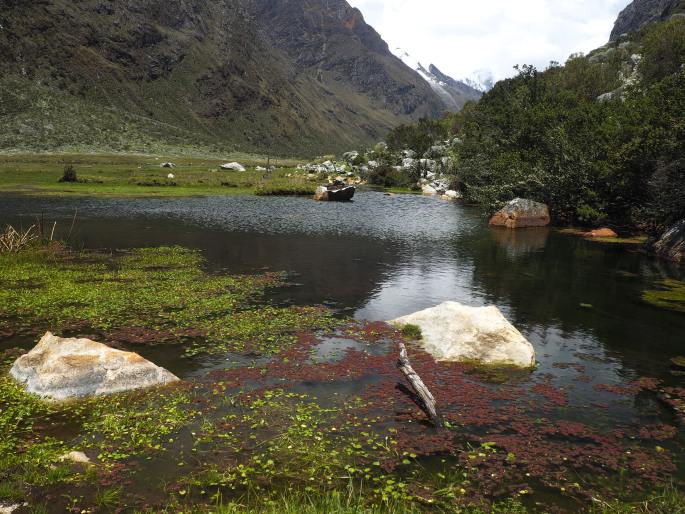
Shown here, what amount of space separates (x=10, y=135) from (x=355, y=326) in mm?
160482

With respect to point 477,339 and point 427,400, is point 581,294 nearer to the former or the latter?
point 477,339

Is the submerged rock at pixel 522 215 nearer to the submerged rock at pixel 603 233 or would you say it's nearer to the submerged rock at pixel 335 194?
the submerged rock at pixel 603 233

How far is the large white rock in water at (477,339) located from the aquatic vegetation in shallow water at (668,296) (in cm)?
1461

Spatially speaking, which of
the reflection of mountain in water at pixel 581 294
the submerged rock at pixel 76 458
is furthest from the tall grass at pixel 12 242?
the reflection of mountain in water at pixel 581 294

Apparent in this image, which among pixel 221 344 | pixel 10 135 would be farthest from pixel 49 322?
pixel 10 135

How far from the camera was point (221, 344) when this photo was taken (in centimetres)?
2109

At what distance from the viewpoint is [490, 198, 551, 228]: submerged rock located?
6500 centimetres

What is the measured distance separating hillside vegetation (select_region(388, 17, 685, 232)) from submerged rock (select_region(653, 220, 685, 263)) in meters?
2.52

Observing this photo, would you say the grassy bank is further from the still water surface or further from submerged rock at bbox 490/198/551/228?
submerged rock at bbox 490/198/551/228

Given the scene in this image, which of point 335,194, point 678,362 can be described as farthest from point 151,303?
point 335,194

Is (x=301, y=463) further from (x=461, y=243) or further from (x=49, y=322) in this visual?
(x=461, y=243)

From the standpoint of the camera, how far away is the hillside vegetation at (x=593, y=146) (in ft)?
159

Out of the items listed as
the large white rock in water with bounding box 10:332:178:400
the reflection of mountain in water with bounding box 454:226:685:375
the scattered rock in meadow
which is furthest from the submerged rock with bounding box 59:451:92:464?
the scattered rock in meadow

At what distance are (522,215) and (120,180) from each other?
78.3 metres
